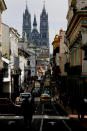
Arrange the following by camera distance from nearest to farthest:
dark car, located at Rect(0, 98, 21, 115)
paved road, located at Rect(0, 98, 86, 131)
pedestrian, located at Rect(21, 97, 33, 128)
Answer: pedestrian, located at Rect(21, 97, 33, 128) → paved road, located at Rect(0, 98, 86, 131) → dark car, located at Rect(0, 98, 21, 115)

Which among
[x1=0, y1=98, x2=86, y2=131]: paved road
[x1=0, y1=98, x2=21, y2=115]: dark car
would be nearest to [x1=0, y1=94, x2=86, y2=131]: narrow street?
[x1=0, y1=98, x2=86, y2=131]: paved road

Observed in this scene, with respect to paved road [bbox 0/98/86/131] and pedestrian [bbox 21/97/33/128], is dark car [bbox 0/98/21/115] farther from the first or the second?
pedestrian [bbox 21/97/33/128]

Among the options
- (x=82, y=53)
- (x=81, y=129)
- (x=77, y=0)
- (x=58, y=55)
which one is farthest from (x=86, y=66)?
(x=58, y=55)

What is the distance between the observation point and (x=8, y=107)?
95.1ft

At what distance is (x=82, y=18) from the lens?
39344 mm

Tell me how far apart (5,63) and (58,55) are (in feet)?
104

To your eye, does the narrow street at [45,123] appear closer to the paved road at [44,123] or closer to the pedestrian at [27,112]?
the paved road at [44,123]

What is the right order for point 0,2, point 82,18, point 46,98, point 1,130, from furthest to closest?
point 46,98
point 0,2
point 82,18
point 1,130

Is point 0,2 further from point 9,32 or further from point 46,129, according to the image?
point 46,129

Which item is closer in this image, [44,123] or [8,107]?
[44,123]

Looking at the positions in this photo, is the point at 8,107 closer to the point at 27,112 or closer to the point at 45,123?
the point at 45,123

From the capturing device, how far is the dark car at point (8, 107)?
93.9 ft

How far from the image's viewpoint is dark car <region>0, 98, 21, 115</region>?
1127 inches

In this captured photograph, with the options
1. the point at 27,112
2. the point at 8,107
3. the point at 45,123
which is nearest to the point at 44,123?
the point at 45,123
